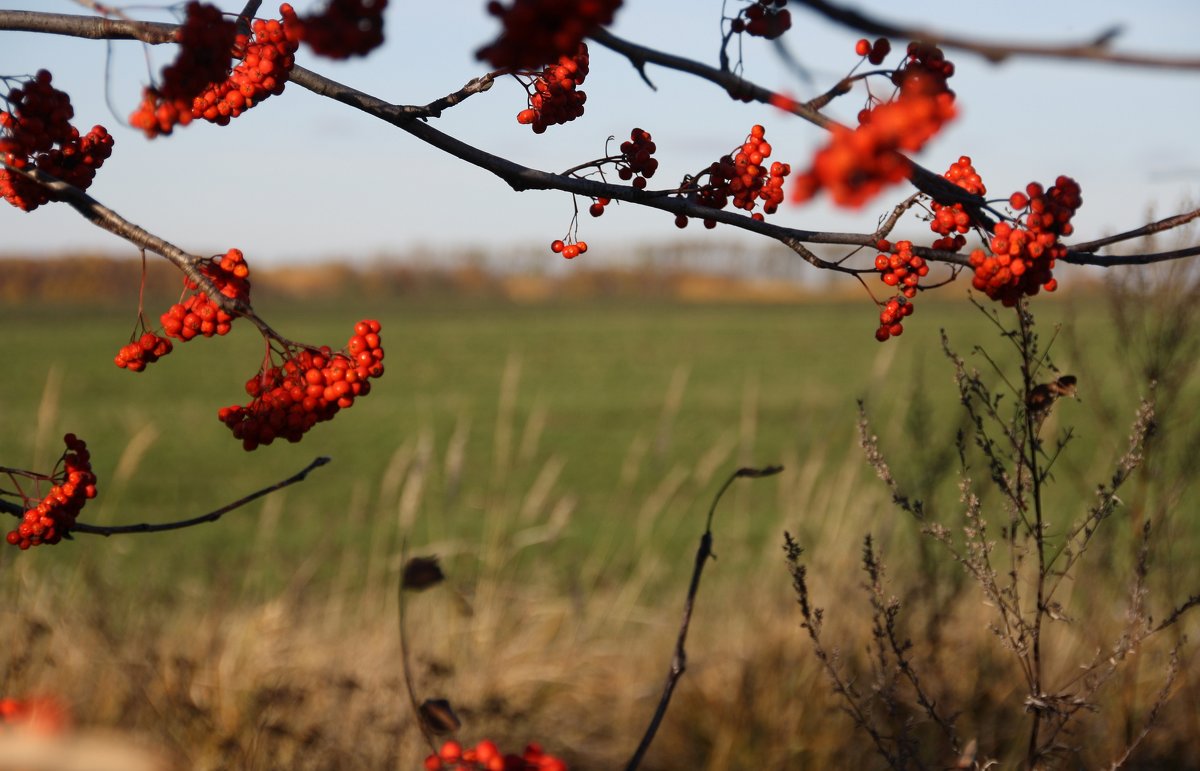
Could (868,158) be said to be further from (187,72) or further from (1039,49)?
(187,72)

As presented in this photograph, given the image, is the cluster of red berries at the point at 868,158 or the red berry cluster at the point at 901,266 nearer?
the cluster of red berries at the point at 868,158

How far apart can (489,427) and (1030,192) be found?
76.2 feet

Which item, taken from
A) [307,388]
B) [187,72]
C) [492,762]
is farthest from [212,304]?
[492,762]

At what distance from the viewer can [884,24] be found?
28.3 inches

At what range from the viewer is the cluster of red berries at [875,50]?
4.86 ft

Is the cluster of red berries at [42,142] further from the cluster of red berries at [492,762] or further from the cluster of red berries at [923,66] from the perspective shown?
the cluster of red berries at [923,66]

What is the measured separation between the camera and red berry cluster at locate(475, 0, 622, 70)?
884mm

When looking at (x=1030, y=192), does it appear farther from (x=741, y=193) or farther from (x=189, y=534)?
(x=189, y=534)

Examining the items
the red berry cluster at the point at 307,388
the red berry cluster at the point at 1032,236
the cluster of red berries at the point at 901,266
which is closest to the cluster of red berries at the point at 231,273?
the red berry cluster at the point at 307,388

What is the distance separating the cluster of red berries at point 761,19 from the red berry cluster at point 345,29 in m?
0.58

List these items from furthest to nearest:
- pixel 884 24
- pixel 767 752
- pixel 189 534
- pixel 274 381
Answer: pixel 189 534, pixel 767 752, pixel 274 381, pixel 884 24

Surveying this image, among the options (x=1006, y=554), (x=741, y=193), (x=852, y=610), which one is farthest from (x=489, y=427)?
(x=741, y=193)

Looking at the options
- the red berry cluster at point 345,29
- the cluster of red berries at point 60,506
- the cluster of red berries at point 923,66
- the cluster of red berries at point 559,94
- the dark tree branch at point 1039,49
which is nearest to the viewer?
the dark tree branch at point 1039,49

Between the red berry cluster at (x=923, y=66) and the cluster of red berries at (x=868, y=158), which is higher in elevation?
the red berry cluster at (x=923, y=66)
